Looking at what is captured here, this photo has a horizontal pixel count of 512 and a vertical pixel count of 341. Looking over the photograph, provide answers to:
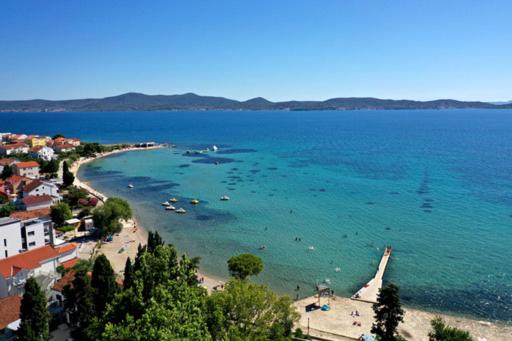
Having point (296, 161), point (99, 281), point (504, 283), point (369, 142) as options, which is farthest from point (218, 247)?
point (369, 142)

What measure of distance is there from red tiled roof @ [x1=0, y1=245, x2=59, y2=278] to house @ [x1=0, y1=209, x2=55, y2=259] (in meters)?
4.43

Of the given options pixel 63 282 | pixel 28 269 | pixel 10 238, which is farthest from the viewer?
pixel 10 238

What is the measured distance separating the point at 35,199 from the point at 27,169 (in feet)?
89.5

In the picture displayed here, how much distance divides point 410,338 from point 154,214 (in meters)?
41.0

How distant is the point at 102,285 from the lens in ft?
83.6

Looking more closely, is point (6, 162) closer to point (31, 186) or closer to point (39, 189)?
point (31, 186)

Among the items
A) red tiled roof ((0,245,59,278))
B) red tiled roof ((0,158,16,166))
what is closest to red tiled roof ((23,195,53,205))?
red tiled roof ((0,245,59,278))

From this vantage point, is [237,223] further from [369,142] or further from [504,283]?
[369,142]

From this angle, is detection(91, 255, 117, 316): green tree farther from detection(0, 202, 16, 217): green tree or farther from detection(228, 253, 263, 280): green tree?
detection(0, 202, 16, 217): green tree

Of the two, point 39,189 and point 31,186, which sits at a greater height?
point 31,186

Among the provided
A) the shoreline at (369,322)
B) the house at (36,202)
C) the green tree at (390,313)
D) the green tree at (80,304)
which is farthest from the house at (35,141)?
the green tree at (390,313)

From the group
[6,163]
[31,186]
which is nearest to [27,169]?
[6,163]

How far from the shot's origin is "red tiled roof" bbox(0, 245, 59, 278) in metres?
30.6

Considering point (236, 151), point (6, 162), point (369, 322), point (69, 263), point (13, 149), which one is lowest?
point (369, 322)
